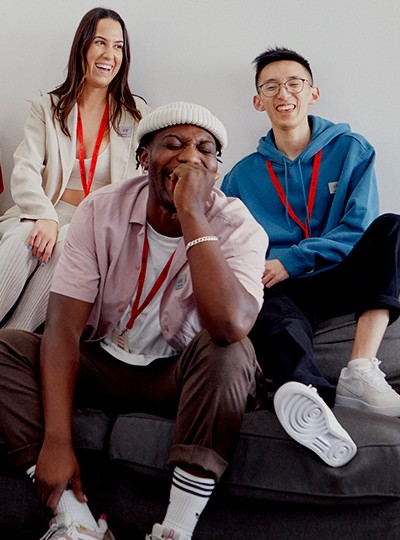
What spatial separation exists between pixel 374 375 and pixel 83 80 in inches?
68.7

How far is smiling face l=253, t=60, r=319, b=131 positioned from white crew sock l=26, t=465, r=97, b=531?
1604 mm

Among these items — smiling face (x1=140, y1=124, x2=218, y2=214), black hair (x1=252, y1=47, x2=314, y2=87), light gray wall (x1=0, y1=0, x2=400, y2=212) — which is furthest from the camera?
light gray wall (x1=0, y1=0, x2=400, y2=212)

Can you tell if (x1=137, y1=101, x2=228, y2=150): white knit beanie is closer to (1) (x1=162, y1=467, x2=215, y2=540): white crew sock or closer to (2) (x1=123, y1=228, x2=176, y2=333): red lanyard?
(2) (x1=123, y1=228, x2=176, y2=333): red lanyard

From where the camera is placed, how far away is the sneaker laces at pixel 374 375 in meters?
2.07

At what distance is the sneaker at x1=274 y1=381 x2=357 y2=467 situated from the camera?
162cm

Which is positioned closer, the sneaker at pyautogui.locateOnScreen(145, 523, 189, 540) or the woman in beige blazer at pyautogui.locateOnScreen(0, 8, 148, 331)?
the sneaker at pyautogui.locateOnScreen(145, 523, 189, 540)

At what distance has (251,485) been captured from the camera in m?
1.68

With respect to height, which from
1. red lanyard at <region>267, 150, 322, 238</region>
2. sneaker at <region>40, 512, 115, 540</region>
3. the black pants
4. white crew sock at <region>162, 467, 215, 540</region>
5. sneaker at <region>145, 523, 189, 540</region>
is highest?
red lanyard at <region>267, 150, 322, 238</region>

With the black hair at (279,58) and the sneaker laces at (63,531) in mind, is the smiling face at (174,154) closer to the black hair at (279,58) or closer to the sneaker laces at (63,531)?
the sneaker laces at (63,531)

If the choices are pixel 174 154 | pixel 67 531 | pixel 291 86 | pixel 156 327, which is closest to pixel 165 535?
pixel 67 531

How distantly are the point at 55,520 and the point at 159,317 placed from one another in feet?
1.86

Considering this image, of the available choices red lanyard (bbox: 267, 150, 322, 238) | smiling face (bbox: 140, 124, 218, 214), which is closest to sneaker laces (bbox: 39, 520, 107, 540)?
smiling face (bbox: 140, 124, 218, 214)

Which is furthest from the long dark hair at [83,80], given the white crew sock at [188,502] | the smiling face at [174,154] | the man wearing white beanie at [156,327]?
the white crew sock at [188,502]

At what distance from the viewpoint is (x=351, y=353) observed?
2324 mm
